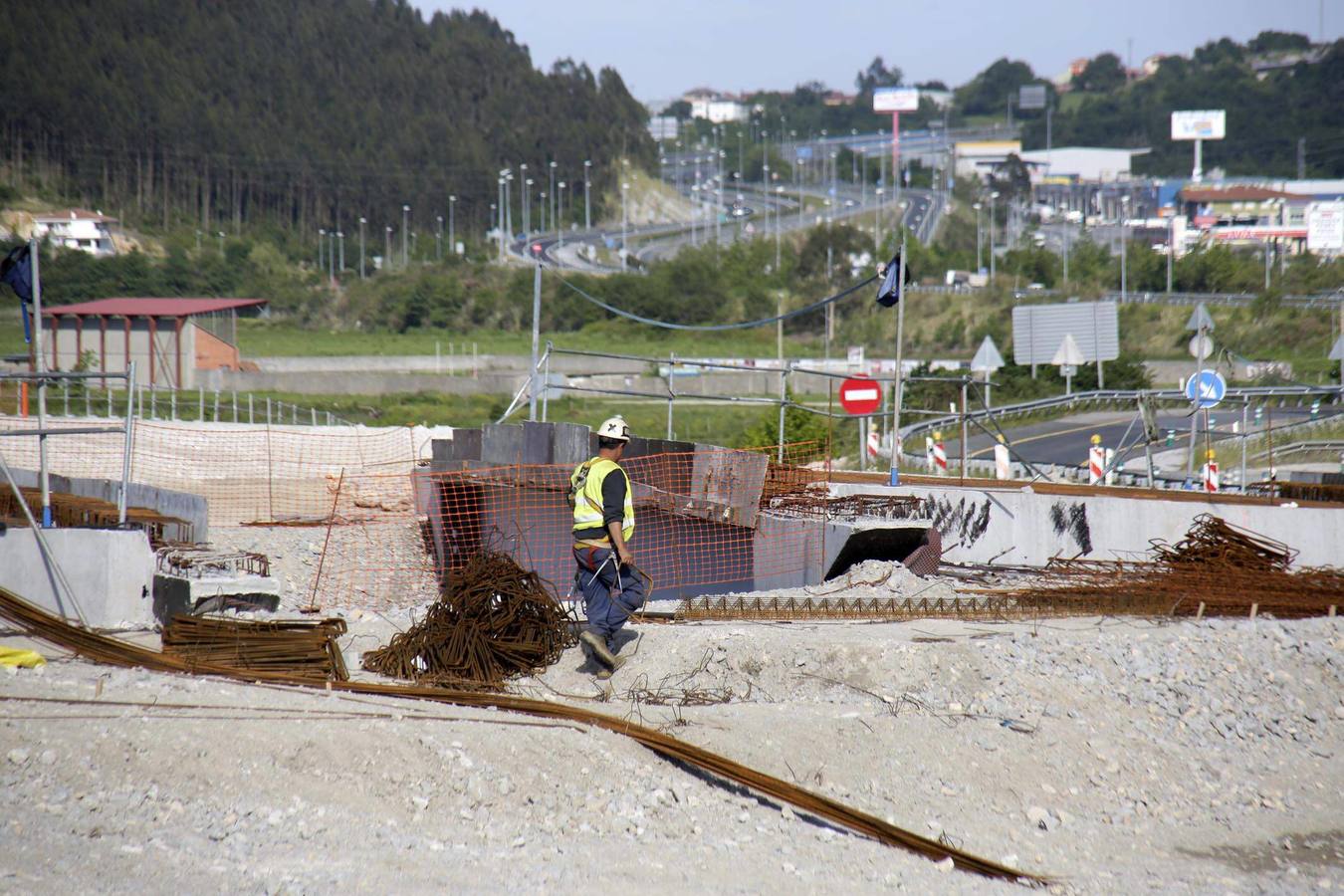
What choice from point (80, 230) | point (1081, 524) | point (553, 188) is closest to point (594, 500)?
point (1081, 524)

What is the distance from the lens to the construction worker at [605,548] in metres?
8.98

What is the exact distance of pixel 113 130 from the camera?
325 feet

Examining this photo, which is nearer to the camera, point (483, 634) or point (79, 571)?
point (483, 634)

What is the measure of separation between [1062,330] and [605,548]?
1031 inches

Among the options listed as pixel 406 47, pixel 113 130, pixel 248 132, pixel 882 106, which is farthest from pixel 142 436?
pixel 882 106

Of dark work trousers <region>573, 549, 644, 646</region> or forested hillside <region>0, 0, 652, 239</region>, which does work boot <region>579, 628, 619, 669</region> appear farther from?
forested hillside <region>0, 0, 652, 239</region>

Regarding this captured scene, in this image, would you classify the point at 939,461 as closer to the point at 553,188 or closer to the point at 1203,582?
the point at 1203,582

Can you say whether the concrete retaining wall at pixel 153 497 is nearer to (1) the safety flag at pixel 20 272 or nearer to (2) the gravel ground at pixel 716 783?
(1) the safety flag at pixel 20 272

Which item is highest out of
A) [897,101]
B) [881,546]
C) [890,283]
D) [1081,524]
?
[897,101]

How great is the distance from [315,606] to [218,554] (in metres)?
0.91

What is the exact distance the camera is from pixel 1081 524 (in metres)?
14.1

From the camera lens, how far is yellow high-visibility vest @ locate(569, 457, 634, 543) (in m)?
9.02

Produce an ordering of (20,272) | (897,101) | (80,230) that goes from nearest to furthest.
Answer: (20,272) < (80,230) < (897,101)

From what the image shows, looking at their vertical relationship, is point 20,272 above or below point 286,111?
below
